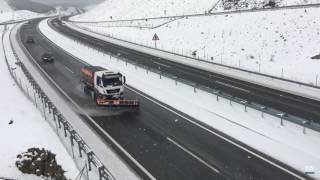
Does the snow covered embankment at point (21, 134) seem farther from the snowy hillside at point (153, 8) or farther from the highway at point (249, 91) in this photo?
the snowy hillside at point (153, 8)

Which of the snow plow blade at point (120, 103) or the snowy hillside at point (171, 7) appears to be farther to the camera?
the snowy hillside at point (171, 7)

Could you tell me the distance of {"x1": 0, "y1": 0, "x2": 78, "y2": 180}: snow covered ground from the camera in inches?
734

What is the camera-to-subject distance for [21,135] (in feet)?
74.9

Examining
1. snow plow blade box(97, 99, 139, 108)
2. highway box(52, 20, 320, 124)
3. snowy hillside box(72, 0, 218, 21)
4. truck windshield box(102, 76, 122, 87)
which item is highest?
snowy hillside box(72, 0, 218, 21)

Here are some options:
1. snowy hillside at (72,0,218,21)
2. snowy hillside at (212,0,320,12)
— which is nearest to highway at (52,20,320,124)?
snowy hillside at (212,0,320,12)

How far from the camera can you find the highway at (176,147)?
57.8ft

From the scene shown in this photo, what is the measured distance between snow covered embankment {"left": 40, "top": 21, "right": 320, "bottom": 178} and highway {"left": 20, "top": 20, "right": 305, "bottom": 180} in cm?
92

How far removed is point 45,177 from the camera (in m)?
18.1

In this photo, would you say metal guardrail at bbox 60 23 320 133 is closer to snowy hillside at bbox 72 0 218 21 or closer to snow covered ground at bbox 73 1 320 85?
snow covered ground at bbox 73 1 320 85

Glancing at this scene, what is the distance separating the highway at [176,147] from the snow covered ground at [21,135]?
3.41 m

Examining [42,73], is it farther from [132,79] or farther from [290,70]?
[290,70]

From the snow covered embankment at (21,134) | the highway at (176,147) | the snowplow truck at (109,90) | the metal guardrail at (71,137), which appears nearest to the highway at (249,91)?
the highway at (176,147)

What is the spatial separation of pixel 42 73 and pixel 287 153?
98.2 feet

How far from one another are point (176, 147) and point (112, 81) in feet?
33.1
